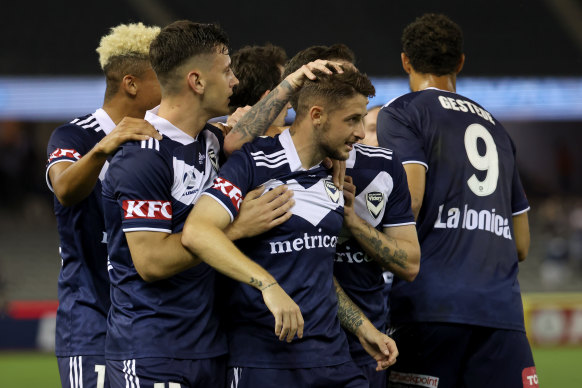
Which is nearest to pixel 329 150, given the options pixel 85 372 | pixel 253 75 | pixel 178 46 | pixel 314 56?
pixel 314 56

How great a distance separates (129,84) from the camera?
13.9 ft

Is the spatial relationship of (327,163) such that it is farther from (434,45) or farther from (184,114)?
(434,45)

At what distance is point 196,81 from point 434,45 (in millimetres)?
1509

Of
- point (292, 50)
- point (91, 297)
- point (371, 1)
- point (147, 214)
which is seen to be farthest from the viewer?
point (371, 1)

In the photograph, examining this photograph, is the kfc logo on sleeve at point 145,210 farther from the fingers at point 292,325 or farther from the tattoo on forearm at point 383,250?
the tattoo on forearm at point 383,250

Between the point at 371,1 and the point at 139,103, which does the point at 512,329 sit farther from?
the point at 371,1

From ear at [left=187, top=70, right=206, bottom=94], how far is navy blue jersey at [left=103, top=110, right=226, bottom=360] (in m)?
0.19

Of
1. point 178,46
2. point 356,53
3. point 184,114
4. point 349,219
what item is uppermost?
point 356,53

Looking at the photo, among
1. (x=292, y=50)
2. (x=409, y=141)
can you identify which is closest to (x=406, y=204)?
(x=409, y=141)

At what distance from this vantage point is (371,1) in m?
17.4

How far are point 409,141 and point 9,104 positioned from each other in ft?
45.5

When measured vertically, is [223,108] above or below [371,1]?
below

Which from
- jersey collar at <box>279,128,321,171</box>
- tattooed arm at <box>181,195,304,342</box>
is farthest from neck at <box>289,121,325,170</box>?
tattooed arm at <box>181,195,304,342</box>

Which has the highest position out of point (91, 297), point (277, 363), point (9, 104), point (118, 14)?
point (118, 14)
